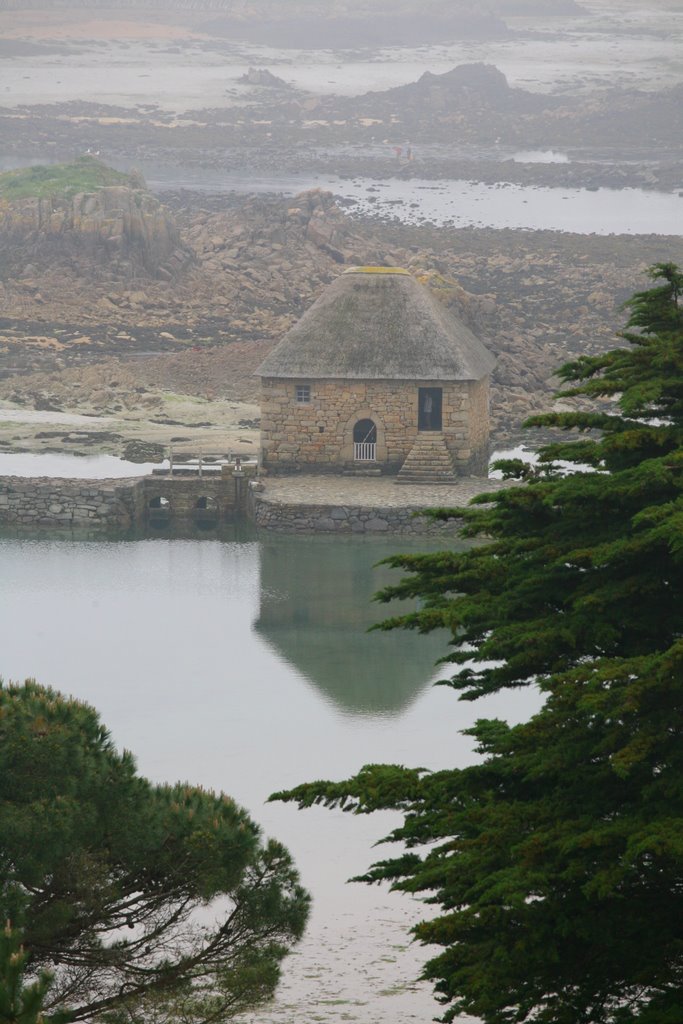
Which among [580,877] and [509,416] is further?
[509,416]

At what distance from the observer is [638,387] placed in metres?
12.5

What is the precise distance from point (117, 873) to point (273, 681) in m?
12.9

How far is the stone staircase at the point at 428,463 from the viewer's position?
1436 inches

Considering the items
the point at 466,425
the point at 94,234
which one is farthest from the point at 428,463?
the point at 94,234

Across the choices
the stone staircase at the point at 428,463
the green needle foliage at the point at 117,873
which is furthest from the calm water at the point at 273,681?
the stone staircase at the point at 428,463

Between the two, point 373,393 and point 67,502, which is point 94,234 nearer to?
point 373,393

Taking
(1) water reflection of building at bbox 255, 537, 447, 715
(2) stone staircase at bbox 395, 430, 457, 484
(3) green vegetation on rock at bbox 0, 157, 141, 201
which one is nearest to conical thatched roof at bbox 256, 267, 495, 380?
(2) stone staircase at bbox 395, 430, 457, 484

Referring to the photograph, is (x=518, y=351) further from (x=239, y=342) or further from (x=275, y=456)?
(x=275, y=456)

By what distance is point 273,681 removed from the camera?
24.8 m

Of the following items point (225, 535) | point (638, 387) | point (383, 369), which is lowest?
point (225, 535)

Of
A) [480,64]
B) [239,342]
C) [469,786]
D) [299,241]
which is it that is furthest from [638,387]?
[480,64]

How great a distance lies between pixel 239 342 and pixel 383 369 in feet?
57.4

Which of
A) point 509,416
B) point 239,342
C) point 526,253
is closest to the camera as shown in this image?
point 509,416

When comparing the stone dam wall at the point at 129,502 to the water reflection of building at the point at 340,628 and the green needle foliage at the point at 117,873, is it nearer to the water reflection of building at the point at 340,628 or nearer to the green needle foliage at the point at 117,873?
the water reflection of building at the point at 340,628
